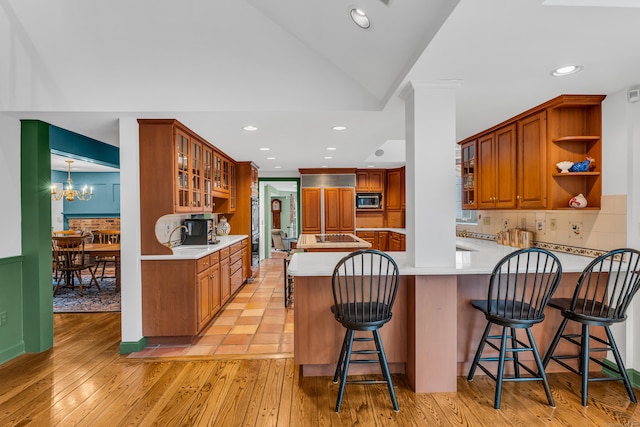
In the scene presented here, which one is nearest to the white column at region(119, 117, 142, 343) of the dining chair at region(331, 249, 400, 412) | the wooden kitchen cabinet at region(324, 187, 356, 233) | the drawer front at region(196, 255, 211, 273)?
the drawer front at region(196, 255, 211, 273)

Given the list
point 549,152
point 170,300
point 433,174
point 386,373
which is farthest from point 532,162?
point 170,300

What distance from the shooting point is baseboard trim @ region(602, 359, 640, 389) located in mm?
2459

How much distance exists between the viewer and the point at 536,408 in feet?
7.20

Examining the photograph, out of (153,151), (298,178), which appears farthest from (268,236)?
(153,151)

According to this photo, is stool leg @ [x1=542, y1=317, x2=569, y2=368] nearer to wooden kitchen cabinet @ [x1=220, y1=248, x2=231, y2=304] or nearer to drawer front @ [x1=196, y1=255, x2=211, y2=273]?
drawer front @ [x1=196, y1=255, x2=211, y2=273]

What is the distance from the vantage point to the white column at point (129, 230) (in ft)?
10.1

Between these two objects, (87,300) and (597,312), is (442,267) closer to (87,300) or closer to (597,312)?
(597,312)

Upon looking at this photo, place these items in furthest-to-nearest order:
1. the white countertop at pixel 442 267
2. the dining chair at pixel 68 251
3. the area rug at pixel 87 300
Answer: the dining chair at pixel 68 251
the area rug at pixel 87 300
the white countertop at pixel 442 267

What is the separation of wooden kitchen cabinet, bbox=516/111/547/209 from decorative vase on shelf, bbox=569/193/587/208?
194 millimetres

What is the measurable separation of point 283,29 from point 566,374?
3.55m

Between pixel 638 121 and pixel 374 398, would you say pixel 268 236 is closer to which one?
pixel 374 398

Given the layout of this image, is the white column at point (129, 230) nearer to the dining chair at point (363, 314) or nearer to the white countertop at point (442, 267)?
the white countertop at point (442, 267)

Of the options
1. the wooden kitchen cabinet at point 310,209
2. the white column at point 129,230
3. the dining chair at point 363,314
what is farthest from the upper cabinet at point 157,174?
the wooden kitchen cabinet at point 310,209

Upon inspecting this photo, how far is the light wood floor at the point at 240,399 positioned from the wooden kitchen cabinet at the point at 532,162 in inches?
59.6
